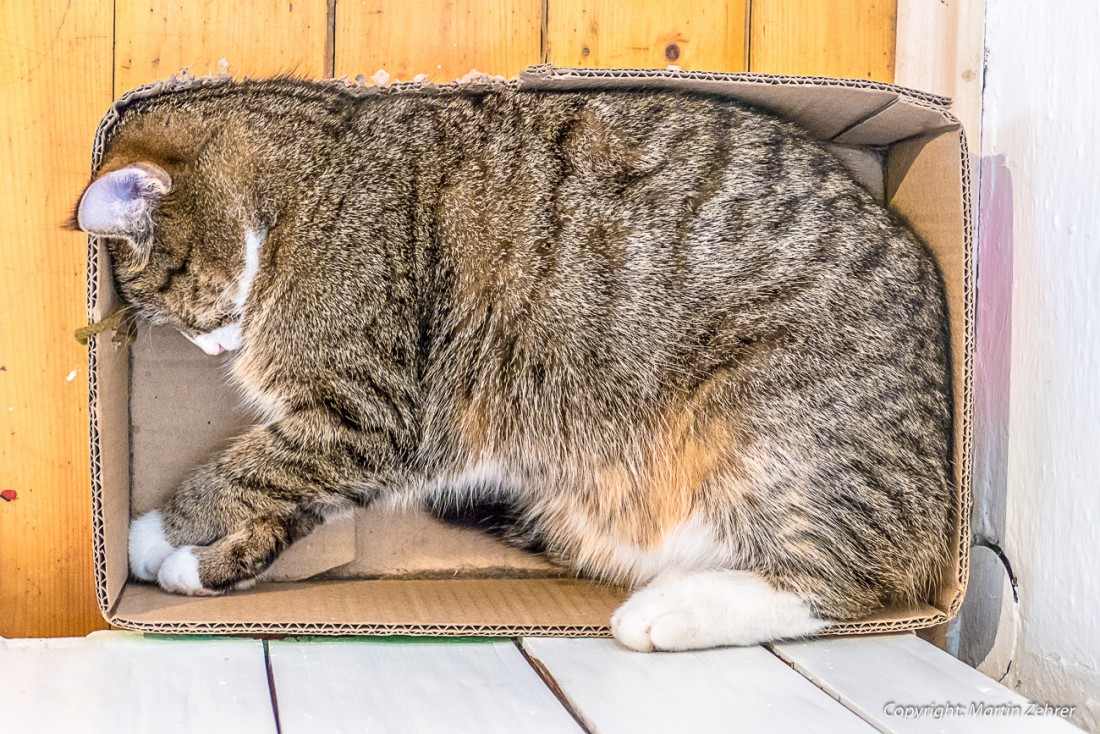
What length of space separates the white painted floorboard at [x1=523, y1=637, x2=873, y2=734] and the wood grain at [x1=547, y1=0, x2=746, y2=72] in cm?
106

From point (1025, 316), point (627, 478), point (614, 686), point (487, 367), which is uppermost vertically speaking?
point (1025, 316)

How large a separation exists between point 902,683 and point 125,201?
4.11ft

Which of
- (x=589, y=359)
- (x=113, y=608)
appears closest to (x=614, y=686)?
(x=589, y=359)

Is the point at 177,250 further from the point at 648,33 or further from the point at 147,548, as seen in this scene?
the point at 648,33

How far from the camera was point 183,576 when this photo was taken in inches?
56.2

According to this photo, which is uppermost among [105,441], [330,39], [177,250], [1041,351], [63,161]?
[330,39]

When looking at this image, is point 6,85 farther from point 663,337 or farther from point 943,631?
point 943,631

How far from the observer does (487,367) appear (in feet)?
4.86

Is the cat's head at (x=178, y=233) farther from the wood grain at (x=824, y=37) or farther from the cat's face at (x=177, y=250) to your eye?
the wood grain at (x=824, y=37)

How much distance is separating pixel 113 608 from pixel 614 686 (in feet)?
2.35

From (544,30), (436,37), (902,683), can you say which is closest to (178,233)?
Result: (436,37)

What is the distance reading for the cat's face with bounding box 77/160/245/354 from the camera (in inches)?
52.9

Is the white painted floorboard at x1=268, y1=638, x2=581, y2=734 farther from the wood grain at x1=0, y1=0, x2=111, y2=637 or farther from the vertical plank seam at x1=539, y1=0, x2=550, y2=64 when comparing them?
the vertical plank seam at x1=539, y1=0, x2=550, y2=64

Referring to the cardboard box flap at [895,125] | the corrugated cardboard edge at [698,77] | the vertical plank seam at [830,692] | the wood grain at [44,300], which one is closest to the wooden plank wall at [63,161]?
the wood grain at [44,300]
